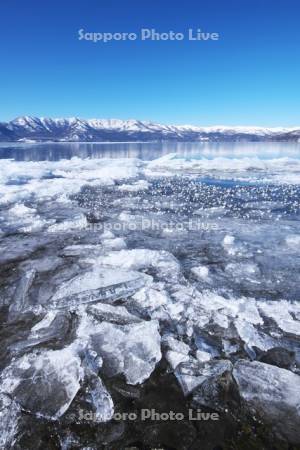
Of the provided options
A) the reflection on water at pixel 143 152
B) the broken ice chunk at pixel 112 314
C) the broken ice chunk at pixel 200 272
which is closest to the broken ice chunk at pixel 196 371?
Result: the broken ice chunk at pixel 112 314

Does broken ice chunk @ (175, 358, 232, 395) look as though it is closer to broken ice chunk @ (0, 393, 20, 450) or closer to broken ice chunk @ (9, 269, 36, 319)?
broken ice chunk @ (0, 393, 20, 450)

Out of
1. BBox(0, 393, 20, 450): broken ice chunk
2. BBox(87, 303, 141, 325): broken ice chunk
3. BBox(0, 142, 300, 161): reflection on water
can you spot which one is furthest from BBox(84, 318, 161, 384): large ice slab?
BBox(0, 142, 300, 161): reflection on water

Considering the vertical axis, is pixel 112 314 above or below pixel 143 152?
above

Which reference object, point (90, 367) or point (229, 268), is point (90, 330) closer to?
point (90, 367)

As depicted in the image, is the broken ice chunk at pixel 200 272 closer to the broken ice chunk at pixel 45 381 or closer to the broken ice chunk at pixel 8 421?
the broken ice chunk at pixel 45 381

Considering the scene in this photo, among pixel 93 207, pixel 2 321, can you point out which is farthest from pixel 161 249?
pixel 93 207

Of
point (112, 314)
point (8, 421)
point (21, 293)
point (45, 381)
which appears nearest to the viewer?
point (8, 421)

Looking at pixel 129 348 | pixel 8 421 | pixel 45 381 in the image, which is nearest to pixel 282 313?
pixel 129 348

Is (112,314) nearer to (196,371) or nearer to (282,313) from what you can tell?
(196,371)
